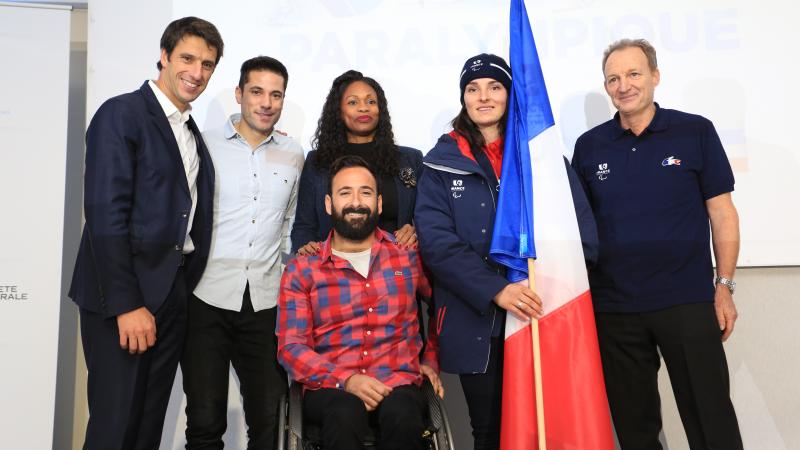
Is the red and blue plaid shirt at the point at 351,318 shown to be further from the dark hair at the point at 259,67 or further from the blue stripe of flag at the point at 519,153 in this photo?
the dark hair at the point at 259,67

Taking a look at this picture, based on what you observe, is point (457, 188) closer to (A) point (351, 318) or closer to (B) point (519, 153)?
(B) point (519, 153)

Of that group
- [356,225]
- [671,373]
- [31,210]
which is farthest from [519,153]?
[31,210]

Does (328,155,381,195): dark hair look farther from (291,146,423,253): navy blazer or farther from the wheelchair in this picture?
the wheelchair

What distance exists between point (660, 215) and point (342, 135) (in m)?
1.28

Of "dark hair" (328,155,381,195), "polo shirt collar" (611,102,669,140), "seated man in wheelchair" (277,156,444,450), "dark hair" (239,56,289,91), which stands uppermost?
"dark hair" (239,56,289,91)

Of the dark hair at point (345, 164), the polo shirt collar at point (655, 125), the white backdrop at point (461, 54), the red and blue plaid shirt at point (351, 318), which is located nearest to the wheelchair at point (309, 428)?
the red and blue plaid shirt at point (351, 318)

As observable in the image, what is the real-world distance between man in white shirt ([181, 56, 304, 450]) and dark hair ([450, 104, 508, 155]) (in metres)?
0.72

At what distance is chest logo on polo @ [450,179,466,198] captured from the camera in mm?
2234

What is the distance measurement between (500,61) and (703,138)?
2.60 ft

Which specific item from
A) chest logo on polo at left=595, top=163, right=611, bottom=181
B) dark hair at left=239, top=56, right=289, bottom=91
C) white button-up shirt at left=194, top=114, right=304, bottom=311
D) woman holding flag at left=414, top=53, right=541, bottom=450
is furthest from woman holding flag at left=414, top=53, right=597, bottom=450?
dark hair at left=239, top=56, right=289, bottom=91

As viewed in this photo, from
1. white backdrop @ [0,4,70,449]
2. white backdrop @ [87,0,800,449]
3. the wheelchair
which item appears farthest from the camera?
white backdrop @ [87,0,800,449]

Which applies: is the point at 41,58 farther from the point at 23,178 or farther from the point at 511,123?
the point at 511,123

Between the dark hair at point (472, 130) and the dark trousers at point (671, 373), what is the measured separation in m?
0.77

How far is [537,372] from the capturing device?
6.76 ft
